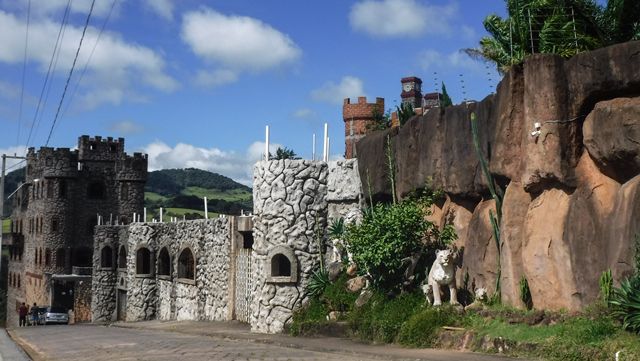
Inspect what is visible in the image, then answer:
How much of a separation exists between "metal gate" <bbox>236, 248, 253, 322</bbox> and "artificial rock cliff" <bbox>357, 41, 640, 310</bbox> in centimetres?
1024

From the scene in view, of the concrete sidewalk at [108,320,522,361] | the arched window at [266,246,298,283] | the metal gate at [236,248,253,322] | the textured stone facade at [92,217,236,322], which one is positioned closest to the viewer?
the concrete sidewalk at [108,320,522,361]

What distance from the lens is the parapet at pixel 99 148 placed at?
63.9m

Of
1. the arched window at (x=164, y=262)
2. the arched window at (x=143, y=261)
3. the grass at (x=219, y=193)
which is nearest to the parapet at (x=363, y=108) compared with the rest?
the arched window at (x=164, y=262)

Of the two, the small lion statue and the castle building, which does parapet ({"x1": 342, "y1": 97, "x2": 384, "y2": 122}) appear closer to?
the small lion statue

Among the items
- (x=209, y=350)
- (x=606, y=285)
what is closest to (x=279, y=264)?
(x=209, y=350)

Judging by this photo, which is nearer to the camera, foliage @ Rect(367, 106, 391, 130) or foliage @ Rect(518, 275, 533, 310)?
foliage @ Rect(518, 275, 533, 310)

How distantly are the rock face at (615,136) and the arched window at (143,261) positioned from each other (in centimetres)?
2995

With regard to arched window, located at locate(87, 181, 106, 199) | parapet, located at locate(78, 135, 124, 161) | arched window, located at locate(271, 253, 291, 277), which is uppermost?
parapet, located at locate(78, 135, 124, 161)

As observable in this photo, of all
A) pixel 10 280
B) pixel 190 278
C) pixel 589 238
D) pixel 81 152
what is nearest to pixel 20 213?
pixel 10 280

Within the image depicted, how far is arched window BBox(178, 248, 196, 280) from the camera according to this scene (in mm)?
33916

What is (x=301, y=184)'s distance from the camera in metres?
22.8

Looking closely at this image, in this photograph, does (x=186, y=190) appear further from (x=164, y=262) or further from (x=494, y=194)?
(x=494, y=194)

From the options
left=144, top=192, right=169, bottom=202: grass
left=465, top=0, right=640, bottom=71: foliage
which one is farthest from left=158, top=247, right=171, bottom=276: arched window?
left=144, top=192, right=169, bottom=202: grass

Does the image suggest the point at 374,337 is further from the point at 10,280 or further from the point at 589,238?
Result: the point at 10,280
